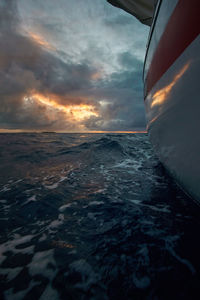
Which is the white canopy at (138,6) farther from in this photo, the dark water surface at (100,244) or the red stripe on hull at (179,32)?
the dark water surface at (100,244)

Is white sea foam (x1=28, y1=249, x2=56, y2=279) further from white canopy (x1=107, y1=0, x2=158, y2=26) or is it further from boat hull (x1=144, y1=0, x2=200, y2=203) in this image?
white canopy (x1=107, y1=0, x2=158, y2=26)

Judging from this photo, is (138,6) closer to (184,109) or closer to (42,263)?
(184,109)

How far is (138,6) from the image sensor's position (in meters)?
5.54

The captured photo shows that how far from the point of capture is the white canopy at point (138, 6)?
5453mm

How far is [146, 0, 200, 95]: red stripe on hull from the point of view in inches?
65.4

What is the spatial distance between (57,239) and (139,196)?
1480 mm

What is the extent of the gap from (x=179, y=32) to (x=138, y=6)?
558cm

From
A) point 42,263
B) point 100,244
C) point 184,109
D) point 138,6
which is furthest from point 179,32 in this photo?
point 138,6

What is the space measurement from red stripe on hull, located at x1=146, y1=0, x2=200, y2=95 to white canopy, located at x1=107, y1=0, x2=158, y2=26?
4662 mm

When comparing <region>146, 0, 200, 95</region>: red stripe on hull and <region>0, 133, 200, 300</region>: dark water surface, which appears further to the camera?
<region>146, 0, 200, 95</region>: red stripe on hull

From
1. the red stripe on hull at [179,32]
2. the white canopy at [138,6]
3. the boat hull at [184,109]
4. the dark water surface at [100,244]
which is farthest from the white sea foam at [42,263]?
the white canopy at [138,6]

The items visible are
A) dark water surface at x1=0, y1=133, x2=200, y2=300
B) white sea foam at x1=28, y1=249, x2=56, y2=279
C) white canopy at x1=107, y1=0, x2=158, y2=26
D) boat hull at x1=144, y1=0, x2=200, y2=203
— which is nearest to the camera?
dark water surface at x1=0, y1=133, x2=200, y2=300

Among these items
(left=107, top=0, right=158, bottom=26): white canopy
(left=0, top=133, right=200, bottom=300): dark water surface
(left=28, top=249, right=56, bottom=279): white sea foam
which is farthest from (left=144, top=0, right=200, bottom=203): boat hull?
(left=107, top=0, right=158, bottom=26): white canopy

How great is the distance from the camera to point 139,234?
1458 millimetres
